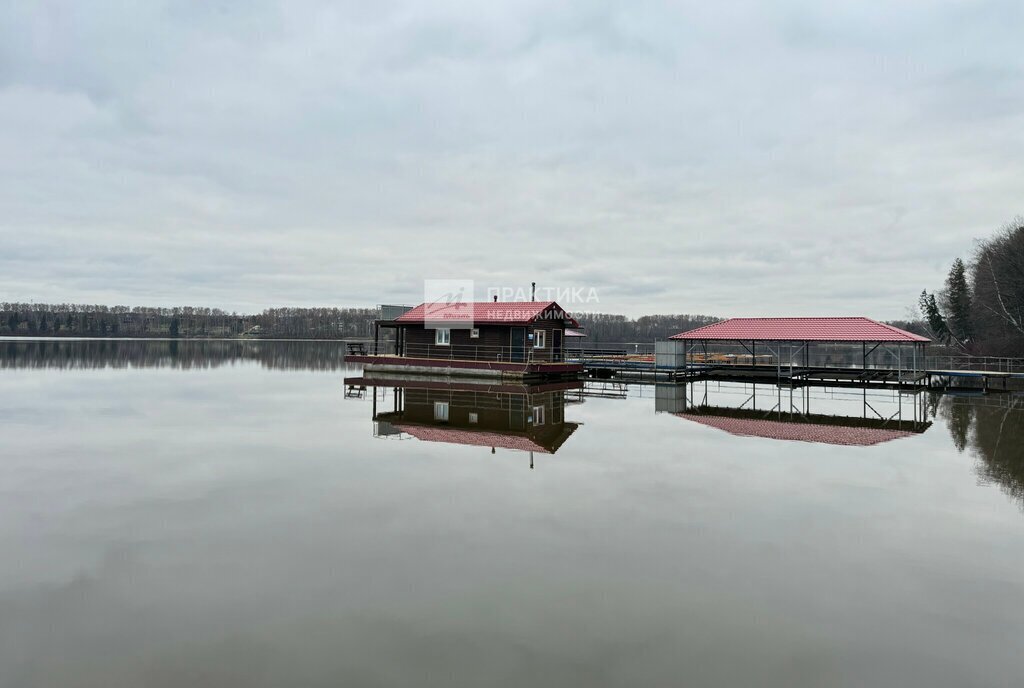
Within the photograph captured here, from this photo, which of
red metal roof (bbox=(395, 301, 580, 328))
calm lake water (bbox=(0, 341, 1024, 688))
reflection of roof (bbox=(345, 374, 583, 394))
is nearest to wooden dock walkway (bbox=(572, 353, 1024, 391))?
red metal roof (bbox=(395, 301, 580, 328))

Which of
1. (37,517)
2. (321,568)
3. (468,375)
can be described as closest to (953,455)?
(321,568)

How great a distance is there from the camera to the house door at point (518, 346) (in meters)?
32.2

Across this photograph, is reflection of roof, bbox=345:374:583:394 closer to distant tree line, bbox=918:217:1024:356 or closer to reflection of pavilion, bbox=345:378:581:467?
reflection of pavilion, bbox=345:378:581:467

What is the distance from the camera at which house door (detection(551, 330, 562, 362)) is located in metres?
34.5

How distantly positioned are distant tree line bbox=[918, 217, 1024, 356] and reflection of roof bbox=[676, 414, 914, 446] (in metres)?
34.5

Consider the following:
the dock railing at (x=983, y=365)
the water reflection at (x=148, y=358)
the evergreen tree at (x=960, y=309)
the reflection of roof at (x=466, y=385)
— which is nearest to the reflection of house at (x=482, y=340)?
the reflection of roof at (x=466, y=385)

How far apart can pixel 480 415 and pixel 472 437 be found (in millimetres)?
4063

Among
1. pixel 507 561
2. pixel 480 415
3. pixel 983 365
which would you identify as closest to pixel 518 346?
pixel 480 415

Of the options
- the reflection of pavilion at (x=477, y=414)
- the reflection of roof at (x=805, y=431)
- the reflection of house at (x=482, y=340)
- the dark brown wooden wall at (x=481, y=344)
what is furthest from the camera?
the dark brown wooden wall at (x=481, y=344)

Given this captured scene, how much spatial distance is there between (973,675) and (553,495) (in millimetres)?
5514

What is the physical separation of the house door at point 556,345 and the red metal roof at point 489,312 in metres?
0.99

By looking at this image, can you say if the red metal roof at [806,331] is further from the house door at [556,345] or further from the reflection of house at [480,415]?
the reflection of house at [480,415]

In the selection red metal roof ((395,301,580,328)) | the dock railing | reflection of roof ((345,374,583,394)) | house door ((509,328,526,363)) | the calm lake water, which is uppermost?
red metal roof ((395,301,580,328))

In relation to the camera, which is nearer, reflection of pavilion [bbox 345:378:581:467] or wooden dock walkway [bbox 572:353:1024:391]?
reflection of pavilion [bbox 345:378:581:467]
